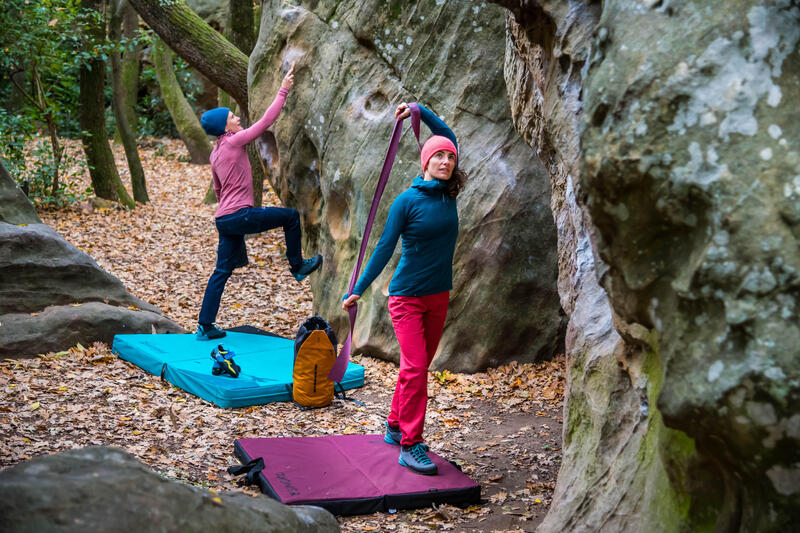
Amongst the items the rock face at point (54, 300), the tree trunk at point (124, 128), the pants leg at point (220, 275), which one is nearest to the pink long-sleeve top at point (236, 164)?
the pants leg at point (220, 275)

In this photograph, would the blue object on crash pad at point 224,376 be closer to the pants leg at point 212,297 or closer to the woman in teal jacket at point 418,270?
the pants leg at point 212,297

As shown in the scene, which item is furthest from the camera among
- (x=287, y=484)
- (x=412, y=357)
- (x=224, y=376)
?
(x=224, y=376)

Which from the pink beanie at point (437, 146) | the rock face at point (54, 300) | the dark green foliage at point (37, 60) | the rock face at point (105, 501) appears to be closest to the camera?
the rock face at point (105, 501)

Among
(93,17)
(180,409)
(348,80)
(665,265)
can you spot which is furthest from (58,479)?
(93,17)

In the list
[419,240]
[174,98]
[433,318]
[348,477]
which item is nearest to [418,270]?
[419,240]

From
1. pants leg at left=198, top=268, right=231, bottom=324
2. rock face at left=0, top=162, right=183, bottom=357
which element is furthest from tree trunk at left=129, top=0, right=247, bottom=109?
pants leg at left=198, top=268, right=231, bottom=324

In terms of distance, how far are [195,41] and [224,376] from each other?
6.13 meters

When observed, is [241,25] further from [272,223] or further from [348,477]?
[348,477]

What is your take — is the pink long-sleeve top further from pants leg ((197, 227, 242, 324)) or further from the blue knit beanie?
pants leg ((197, 227, 242, 324))

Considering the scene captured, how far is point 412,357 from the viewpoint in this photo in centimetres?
481

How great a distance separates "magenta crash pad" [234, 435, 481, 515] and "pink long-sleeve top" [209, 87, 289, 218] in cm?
305

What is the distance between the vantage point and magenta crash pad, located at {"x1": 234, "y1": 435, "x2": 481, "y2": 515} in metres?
4.43

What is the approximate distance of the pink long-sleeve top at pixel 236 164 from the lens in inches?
295

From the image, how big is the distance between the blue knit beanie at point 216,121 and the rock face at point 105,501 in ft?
17.2
